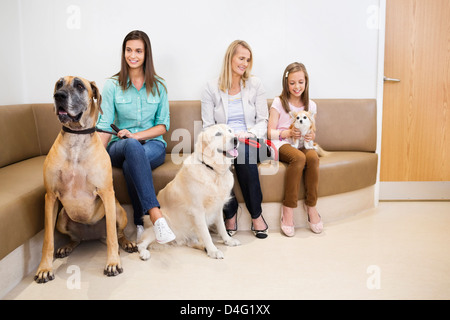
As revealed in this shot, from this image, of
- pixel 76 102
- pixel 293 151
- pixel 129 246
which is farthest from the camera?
pixel 293 151

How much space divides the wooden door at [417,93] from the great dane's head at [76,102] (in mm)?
2505

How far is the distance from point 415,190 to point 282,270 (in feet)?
6.40

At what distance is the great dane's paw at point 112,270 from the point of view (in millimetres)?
1879

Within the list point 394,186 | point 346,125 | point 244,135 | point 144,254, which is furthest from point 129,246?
point 394,186

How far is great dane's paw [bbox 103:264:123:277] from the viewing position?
1879mm

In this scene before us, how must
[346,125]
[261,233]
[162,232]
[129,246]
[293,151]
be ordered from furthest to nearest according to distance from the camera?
[346,125] < [293,151] < [261,233] < [129,246] < [162,232]

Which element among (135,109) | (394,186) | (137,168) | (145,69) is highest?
(145,69)

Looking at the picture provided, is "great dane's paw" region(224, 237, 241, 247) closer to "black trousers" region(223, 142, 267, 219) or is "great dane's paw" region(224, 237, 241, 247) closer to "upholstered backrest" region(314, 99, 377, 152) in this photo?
"black trousers" region(223, 142, 267, 219)

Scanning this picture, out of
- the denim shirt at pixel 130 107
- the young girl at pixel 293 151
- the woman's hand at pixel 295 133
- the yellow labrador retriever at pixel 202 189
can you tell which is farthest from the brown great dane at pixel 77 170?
the woman's hand at pixel 295 133

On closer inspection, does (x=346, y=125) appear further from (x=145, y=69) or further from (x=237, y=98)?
(x=145, y=69)

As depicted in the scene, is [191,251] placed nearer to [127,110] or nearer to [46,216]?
[46,216]

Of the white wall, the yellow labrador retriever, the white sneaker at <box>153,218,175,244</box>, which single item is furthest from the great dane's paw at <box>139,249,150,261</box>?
the white wall

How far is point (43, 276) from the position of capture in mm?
1811

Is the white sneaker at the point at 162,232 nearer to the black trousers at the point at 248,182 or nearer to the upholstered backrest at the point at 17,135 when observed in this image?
the black trousers at the point at 248,182
